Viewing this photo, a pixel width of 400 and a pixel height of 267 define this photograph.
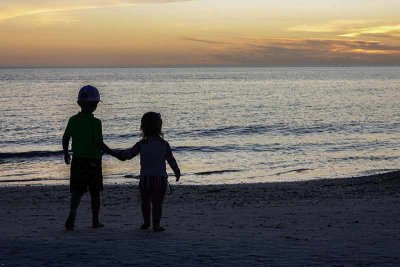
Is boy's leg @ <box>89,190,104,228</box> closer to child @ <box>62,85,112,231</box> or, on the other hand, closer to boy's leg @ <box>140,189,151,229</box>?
child @ <box>62,85,112,231</box>

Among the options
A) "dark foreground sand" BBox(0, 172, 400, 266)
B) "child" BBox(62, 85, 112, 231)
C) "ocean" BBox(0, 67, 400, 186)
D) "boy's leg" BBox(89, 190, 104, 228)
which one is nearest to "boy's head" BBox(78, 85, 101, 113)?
"child" BBox(62, 85, 112, 231)

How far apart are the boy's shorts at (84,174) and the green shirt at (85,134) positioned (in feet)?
0.27

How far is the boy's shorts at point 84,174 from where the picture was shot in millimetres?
8320

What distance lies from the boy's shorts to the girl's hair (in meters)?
0.81

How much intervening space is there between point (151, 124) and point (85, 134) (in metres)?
0.91

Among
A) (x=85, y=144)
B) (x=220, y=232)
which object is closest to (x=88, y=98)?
(x=85, y=144)

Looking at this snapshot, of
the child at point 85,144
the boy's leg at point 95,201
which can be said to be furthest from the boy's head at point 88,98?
the boy's leg at point 95,201

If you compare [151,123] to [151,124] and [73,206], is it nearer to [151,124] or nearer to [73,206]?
[151,124]

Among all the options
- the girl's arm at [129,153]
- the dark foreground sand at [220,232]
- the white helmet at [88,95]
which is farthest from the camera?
the white helmet at [88,95]

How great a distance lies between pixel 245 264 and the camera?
6406 mm

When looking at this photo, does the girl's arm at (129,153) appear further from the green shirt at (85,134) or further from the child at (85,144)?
the green shirt at (85,134)

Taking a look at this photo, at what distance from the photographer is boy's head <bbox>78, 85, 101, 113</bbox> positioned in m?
Answer: 8.23

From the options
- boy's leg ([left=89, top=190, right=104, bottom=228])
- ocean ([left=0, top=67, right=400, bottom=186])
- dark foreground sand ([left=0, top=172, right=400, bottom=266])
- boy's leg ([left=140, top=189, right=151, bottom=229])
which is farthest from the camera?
ocean ([left=0, top=67, right=400, bottom=186])

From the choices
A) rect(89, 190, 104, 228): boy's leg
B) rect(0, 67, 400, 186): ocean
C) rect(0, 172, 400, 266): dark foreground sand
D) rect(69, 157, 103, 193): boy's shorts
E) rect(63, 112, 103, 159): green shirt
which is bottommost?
rect(0, 67, 400, 186): ocean
